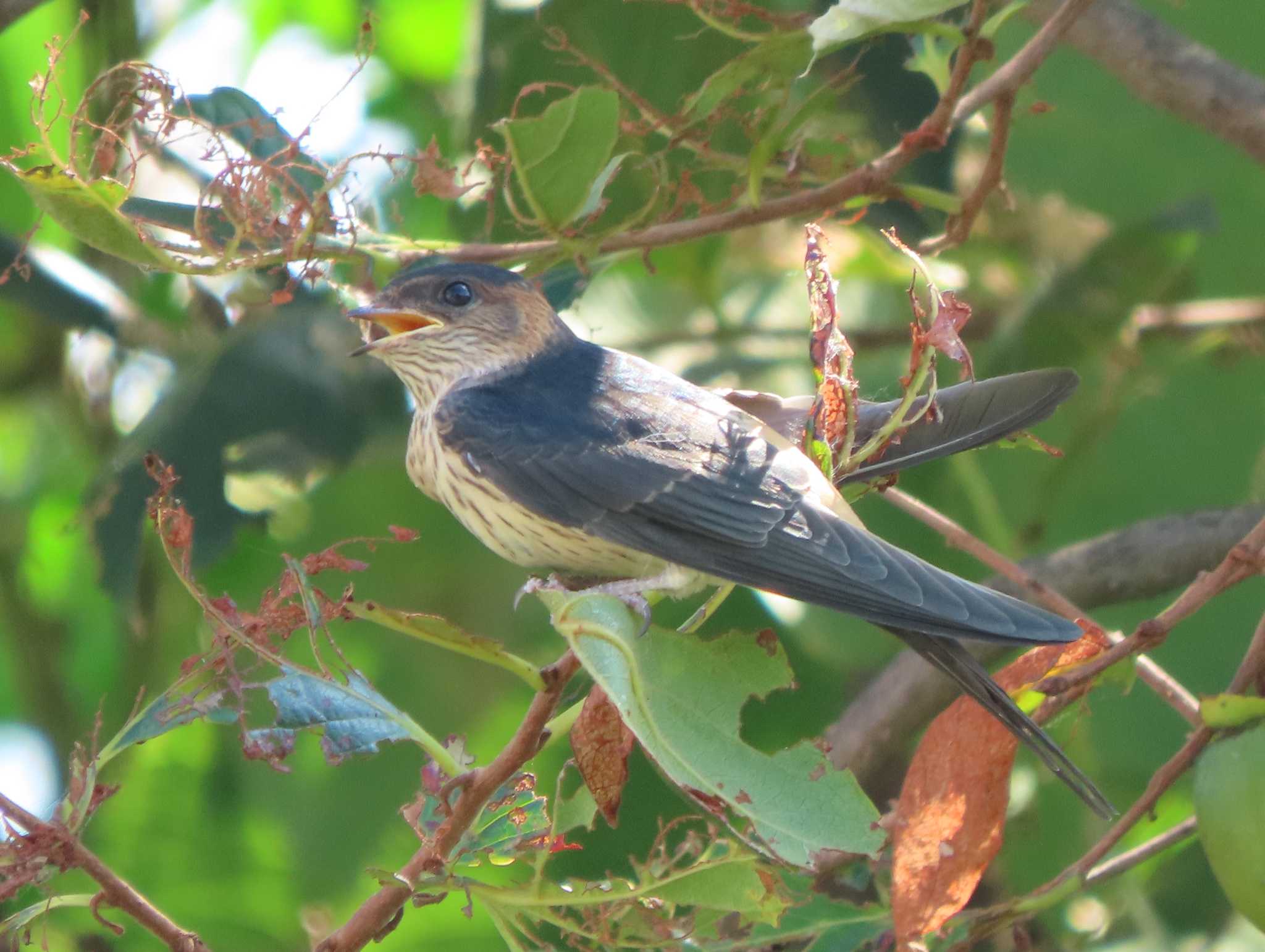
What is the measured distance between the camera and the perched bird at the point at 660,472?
6.84 ft

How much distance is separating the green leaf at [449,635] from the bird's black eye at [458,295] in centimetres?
116

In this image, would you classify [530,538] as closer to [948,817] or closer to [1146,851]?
[948,817]

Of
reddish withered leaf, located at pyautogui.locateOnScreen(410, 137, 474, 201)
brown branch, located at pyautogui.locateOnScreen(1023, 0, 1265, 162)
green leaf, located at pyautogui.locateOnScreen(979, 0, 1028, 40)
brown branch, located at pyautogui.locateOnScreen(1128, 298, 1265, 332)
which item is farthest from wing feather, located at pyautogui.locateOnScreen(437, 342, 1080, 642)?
brown branch, located at pyautogui.locateOnScreen(1128, 298, 1265, 332)

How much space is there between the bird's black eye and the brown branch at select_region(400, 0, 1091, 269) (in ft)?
0.75

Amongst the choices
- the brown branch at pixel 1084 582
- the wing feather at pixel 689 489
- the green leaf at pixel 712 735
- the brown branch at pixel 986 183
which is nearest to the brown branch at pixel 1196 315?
the brown branch at pixel 1084 582

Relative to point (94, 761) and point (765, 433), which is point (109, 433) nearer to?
point (765, 433)

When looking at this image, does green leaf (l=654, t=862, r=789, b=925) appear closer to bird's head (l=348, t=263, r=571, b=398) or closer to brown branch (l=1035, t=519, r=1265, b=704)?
brown branch (l=1035, t=519, r=1265, b=704)

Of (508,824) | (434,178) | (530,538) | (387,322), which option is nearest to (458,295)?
(387,322)

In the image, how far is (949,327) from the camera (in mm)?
1905

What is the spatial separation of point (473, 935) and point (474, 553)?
858mm

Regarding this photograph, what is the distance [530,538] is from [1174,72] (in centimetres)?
161

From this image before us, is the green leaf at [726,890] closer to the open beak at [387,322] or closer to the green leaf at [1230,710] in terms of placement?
the green leaf at [1230,710]

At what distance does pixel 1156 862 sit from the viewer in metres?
2.87

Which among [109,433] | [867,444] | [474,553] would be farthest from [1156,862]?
[109,433]
